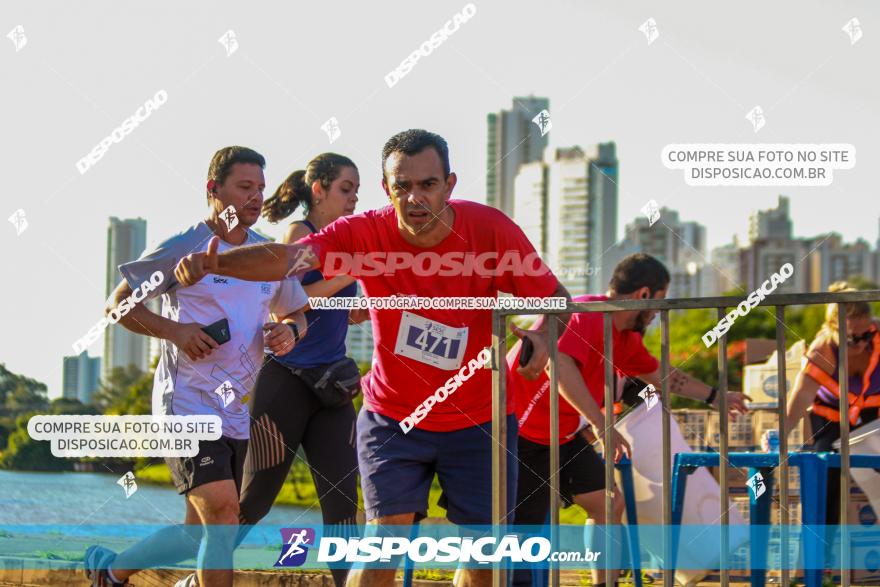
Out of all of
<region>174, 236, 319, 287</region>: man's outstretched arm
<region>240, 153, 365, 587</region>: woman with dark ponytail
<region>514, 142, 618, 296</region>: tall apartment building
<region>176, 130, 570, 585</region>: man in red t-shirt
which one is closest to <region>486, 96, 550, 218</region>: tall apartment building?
<region>514, 142, 618, 296</region>: tall apartment building

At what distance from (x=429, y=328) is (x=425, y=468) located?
1.67ft

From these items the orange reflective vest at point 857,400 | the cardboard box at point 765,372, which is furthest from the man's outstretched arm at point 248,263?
the cardboard box at point 765,372

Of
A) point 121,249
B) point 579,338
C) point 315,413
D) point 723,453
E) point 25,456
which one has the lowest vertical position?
point 25,456

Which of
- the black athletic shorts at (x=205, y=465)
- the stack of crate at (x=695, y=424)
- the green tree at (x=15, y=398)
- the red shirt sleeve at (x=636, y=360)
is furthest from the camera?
the green tree at (x=15, y=398)

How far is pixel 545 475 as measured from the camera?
5867mm

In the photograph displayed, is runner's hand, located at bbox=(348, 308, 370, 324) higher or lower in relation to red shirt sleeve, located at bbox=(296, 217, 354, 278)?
lower

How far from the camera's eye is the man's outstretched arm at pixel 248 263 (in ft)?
13.7

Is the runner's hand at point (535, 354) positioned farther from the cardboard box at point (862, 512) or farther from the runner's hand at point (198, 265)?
the cardboard box at point (862, 512)

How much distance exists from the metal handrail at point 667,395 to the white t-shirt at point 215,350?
120 centimetres

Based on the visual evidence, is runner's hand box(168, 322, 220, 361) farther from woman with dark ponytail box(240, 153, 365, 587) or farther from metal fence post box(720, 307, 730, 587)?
metal fence post box(720, 307, 730, 587)

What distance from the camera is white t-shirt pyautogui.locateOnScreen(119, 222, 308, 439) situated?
508 centimetres

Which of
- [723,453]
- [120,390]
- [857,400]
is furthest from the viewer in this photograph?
[120,390]

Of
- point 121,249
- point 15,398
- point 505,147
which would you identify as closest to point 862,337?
point 15,398

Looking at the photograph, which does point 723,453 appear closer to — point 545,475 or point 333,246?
point 333,246
